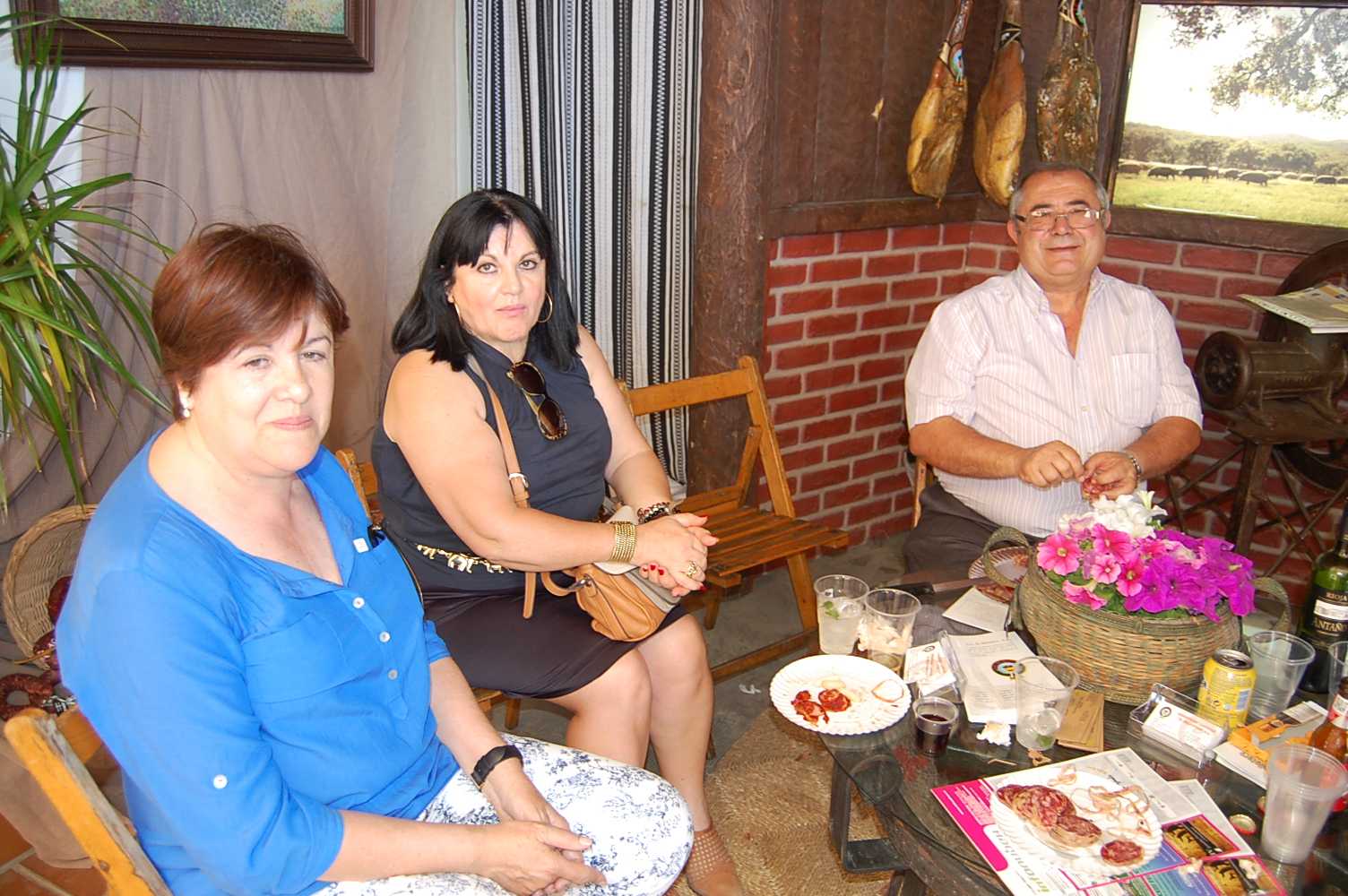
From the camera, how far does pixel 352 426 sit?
323cm

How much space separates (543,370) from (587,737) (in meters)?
0.78

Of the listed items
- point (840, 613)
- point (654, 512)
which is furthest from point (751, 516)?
point (840, 613)

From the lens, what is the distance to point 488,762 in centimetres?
158

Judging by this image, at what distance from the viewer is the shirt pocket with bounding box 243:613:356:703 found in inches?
51.3

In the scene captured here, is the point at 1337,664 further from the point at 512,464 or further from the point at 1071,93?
the point at 1071,93

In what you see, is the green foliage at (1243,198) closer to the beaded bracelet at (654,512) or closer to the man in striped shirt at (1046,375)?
the man in striped shirt at (1046,375)

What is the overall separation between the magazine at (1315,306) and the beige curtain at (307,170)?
8.05ft

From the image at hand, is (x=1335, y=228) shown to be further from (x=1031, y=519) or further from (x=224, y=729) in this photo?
(x=224, y=729)

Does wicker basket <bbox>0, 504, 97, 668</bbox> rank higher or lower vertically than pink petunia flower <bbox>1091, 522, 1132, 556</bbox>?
lower

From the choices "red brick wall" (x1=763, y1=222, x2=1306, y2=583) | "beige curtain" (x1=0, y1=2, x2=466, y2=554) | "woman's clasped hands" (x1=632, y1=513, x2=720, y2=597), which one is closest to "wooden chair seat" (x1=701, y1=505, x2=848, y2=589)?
"woman's clasped hands" (x1=632, y1=513, x2=720, y2=597)

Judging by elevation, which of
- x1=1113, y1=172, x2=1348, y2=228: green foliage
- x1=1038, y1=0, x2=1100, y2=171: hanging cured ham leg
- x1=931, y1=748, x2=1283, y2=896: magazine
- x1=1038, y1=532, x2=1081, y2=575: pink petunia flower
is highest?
x1=1038, y1=0, x2=1100, y2=171: hanging cured ham leg

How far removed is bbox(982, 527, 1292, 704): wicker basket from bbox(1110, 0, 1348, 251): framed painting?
2.12m

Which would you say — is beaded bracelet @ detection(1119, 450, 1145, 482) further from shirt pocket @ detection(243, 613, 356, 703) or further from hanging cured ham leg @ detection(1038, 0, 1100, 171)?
shirt pocket @ detection(243, 613, 356, 703)

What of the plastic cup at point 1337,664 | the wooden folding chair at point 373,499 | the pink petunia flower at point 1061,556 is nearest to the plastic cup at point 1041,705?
the pink petunia flower at point 1061,556
